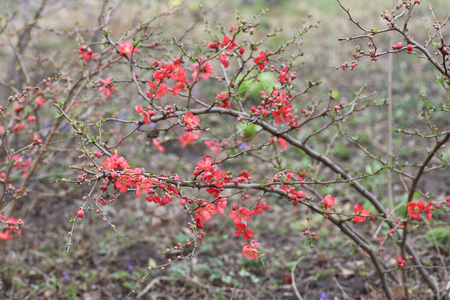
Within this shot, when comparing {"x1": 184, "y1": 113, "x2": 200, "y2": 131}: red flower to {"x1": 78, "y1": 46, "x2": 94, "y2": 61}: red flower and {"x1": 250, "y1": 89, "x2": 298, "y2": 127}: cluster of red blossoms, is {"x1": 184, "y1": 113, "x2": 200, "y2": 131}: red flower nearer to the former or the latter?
{"x1": 250, "y1": 89, "x2": 298, "y2": 127}: cluster of red blossoms

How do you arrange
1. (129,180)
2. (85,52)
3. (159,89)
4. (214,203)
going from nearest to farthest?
(129,180) → (214,203) → (159,89) → (85,52)

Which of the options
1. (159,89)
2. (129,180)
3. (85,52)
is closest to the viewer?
(129,180)

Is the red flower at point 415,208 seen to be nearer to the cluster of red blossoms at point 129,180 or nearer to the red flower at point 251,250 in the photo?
the red flower at point 251,250

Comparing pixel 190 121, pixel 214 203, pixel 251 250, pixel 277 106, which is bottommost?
pixel 251 250

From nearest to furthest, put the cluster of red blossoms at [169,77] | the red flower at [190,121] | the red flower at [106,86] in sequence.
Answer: the red flower at [190,121]
the cluster of red blossoms at [169,77]
the red flower at [106,86]

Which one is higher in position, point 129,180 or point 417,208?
point 417,208

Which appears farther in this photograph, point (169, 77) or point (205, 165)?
point (169, 77)

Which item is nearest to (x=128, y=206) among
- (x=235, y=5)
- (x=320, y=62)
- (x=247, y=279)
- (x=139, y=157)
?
(x=139, y=157)

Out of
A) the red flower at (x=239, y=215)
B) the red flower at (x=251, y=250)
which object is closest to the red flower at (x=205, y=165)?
the red flower at (x=239, y=215)

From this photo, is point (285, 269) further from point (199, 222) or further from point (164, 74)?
point (164, 74)

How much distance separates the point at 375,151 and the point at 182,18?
222 inches

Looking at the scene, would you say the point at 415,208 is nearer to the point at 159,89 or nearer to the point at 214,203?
the point at 214,203

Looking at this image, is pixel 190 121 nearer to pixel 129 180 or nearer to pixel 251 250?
pixel 129 180

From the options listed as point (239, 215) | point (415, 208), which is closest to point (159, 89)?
point (239, 215)
